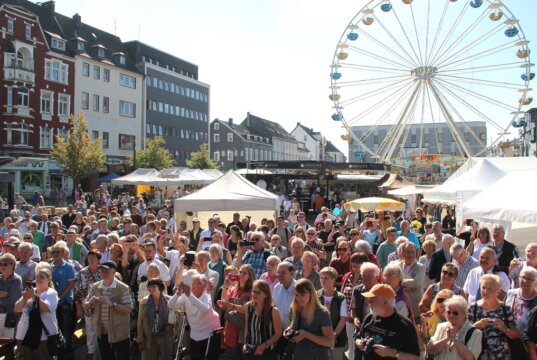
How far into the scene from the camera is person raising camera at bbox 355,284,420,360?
13.2 feet

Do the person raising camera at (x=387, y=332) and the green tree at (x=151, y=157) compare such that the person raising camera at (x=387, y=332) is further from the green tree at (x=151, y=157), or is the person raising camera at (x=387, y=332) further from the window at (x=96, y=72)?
the window at (x=96, y=72)

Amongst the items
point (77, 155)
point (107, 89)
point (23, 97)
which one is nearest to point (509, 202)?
point (77, 155)

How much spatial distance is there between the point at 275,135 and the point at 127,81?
149 ft

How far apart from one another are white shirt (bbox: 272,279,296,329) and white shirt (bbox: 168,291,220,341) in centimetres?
82

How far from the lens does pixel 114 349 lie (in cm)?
633

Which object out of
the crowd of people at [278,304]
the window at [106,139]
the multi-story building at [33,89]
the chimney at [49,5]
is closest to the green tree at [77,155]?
the multi-story building at [33,89]

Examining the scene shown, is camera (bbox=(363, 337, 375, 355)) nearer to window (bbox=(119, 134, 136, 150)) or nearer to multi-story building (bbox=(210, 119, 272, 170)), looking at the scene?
window (bbox=(119, 134, 136, 150))

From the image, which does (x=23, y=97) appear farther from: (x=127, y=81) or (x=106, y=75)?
(x=127, y=81)

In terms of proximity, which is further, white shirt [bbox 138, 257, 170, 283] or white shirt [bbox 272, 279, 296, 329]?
white shirt [bbox 138, 257, 170, 283]

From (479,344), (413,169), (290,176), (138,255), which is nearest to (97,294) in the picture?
(138,255)

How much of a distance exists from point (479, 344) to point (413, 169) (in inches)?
1468

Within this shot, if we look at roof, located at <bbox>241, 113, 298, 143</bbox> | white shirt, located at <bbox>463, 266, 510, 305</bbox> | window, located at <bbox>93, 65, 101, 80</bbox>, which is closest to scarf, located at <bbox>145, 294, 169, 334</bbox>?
white shirt, located at <bbox>463, 266, 510, 305</bbox>

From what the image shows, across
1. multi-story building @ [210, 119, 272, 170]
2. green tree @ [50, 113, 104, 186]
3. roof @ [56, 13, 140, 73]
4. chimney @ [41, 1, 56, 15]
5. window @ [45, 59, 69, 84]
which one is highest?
chimney @ [41, 1, 56, 15]

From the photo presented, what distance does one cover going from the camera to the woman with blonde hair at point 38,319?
592 centimetres
